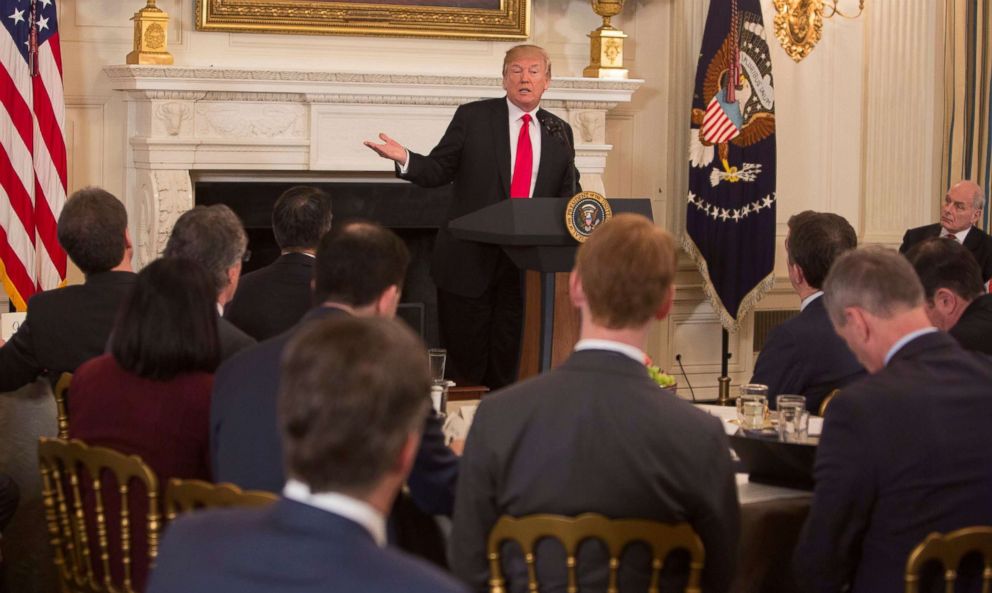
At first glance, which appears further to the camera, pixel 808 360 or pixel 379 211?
pixel 379 211

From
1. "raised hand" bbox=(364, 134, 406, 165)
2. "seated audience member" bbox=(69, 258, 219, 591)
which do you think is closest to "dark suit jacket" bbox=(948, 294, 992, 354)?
"seated audience member" bbox=(69, 258, 219, 591)

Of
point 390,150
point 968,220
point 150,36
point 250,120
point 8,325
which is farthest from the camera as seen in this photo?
point 250,120

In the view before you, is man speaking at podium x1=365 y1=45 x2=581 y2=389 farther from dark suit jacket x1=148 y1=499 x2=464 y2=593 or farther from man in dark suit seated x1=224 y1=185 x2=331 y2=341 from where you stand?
dark suit jacket x1=148 y1=499 x2=464 y2=593

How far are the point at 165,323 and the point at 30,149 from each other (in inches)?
147

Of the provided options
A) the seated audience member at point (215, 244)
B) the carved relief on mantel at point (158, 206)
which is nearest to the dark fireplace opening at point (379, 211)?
the carved relief on mantel at point (158, 206)

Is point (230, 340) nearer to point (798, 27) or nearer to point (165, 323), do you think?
point (165, 323)

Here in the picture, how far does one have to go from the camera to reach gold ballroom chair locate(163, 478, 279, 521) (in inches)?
92.0

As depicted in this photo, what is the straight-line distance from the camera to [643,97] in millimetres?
7957

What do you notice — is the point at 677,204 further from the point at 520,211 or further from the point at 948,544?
the point at 948,544

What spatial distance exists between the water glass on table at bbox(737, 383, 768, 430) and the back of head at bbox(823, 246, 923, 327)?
1.69 feet

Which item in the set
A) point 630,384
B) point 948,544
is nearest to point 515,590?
point 630,384

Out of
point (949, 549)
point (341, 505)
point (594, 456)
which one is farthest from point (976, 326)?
point (341, 505)

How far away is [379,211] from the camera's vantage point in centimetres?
738

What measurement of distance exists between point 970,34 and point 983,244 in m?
1.92
